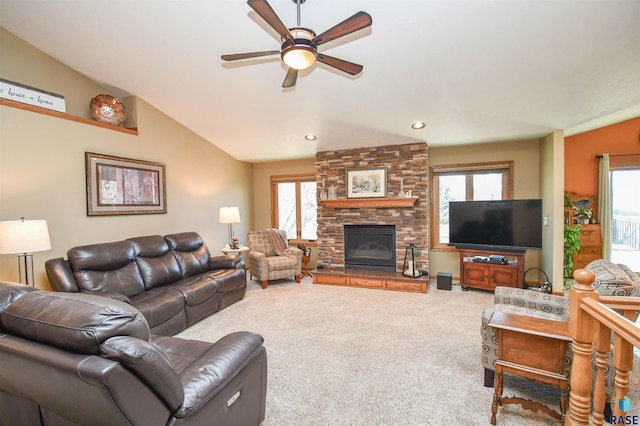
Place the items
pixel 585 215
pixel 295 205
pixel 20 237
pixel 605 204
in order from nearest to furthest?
pixel 20 237 < pixel 605 204 < pixel 585 215 < pixel 295 205

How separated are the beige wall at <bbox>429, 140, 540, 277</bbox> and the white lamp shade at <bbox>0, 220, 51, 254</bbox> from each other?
5428mm

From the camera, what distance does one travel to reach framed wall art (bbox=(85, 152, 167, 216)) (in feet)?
11.7

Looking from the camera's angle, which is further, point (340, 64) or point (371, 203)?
point (371, 203)

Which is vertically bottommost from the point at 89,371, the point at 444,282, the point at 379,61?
the point at 444,282

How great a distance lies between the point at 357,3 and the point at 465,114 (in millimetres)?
2314

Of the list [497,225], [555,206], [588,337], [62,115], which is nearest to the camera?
[588,337]

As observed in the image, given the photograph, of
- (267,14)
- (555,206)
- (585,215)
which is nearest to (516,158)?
(555,206)

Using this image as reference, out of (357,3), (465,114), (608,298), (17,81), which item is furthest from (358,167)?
(17,81)

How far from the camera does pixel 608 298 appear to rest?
1405mm

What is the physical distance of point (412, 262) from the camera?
15.6ft

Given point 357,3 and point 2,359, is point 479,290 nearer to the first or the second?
point 357,3

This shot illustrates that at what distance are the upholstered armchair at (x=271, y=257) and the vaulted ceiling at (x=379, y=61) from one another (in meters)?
1.99

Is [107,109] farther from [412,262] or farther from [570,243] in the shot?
[570,243]

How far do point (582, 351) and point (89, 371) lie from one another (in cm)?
208
